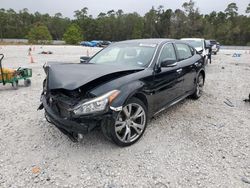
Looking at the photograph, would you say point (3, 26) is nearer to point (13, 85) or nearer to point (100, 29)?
point (100, 29)

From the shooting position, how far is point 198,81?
5359mm

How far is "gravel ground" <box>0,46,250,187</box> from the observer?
2.54 metres

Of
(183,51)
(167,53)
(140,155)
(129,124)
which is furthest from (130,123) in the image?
(183,51)

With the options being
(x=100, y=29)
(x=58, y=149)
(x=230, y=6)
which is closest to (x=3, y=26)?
(x=100, y=29)

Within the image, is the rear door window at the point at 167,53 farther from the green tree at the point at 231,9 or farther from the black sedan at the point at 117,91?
the green tree at the point at 231,9

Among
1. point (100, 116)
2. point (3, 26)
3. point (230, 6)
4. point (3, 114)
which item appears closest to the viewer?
point (100, 116)

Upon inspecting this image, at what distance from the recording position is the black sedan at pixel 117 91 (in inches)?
107

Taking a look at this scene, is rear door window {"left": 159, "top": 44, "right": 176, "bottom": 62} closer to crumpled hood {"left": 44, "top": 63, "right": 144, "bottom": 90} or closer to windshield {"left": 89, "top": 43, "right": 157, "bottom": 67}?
windshield {"left": 89, "top": 43, "right": 157, "bottom": 67}

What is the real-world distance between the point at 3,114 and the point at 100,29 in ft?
272

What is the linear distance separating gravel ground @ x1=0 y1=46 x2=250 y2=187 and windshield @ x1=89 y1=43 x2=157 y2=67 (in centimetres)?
117

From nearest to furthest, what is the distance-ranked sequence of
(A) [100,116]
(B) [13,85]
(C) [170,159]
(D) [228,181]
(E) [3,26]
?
(D) [228,181] → (A) [100,116] → (C) [170,159] → (B) [13,85] → (E) [3,26]

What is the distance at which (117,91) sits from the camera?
284 cm

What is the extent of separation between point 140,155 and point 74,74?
1463 millimetres

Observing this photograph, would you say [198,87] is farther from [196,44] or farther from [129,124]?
[196,44]
